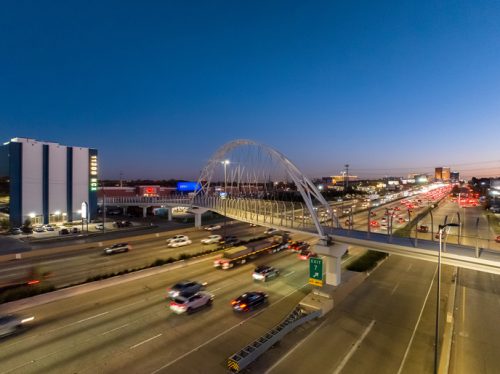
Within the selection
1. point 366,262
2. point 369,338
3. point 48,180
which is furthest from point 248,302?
point 48,180

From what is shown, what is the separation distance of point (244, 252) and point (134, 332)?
58.4ft

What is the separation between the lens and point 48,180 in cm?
5762

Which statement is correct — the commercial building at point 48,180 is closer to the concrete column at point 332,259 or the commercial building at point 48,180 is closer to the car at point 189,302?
the car at point 189,302

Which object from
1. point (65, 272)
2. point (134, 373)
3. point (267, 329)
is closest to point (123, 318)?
point (134, 373)

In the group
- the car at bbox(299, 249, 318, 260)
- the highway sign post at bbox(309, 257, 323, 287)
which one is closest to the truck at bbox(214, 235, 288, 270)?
the car at bbox(299, 249, 318, 260)

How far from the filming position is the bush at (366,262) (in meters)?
33.2

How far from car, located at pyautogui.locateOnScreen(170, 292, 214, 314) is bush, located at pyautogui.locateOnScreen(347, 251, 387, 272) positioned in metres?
18.6

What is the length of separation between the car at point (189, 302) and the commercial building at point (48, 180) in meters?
45.5

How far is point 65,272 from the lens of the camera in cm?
3084

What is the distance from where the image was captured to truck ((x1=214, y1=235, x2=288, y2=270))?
33156 millimetres

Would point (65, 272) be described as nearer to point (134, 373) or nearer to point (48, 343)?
point (48, 343)

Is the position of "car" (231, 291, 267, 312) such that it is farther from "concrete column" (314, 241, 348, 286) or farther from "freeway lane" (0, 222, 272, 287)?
"freeway lane" (0, 222, 272, 287)

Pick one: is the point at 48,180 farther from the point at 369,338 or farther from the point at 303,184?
the point at 369,338

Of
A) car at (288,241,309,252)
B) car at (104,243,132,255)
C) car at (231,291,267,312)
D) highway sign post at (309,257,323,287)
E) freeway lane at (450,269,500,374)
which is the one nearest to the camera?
freeway lane at (450,269,500,374)
